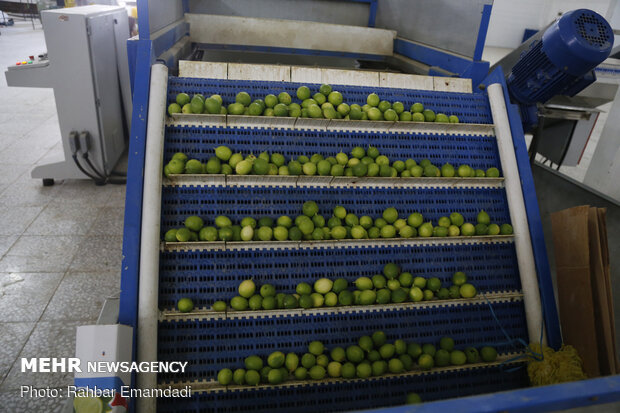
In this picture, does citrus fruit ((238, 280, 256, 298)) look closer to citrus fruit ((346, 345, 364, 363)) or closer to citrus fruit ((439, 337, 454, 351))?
citrus fruit ((346, 345, 364, 363))

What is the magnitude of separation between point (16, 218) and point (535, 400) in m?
5.24

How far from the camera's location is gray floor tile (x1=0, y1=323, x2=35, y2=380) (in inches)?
108

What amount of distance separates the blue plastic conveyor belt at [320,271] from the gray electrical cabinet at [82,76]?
2720mm

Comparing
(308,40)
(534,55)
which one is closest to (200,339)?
(534,55)

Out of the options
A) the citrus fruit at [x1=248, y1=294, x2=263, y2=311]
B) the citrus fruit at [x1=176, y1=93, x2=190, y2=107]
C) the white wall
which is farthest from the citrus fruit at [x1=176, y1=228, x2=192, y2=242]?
the white wall

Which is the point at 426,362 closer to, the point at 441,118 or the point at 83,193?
the point at 441,118

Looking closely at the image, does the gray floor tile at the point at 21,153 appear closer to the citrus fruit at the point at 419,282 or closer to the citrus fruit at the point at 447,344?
the citrus fruit at the point at 419,282

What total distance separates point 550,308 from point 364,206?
1456 mm

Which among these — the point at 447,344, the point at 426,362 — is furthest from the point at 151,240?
the point at 447,344

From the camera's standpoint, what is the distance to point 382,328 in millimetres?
2438

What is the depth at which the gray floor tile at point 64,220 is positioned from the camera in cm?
421

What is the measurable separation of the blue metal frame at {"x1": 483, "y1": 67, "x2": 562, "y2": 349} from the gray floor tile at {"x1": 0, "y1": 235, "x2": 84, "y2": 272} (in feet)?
13.7

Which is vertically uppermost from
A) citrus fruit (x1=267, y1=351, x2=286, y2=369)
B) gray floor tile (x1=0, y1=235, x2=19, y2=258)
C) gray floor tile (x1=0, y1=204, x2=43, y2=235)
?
gray floor tile (x1=0, y1=204, x2=43, y2=235)

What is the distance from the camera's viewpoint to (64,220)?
174 inches
